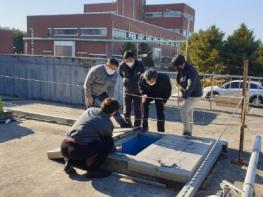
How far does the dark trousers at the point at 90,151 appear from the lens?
4.58 m

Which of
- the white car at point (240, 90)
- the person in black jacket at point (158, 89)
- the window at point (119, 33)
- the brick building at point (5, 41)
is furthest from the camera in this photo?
the window at point (119, 33)

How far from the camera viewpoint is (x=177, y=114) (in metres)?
10.6

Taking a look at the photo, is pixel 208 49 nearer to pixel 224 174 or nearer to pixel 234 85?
pixel 234 85

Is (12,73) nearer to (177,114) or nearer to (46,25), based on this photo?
(177,114)

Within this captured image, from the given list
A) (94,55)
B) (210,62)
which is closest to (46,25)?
(94,55)

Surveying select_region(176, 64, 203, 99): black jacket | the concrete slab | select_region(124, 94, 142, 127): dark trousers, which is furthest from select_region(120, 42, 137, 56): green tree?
the concrete slab

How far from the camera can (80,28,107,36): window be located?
42.3m

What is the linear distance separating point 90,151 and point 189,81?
8.33ft

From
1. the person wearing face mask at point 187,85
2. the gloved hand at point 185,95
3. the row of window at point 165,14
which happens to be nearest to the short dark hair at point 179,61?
the person wearing face mask at point 187,85

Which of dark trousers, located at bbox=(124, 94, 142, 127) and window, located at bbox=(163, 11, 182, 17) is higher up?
window, located at bbox=(163, 11, 182, 17)

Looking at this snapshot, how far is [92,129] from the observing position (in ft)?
15.0

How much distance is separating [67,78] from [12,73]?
3173 millimetres

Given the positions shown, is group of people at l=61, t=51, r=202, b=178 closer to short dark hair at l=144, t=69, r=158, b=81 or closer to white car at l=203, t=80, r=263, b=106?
short dark hair at l=144, t=69, r=158, b=81

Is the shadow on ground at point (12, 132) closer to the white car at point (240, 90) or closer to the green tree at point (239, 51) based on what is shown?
the white car at point (240, 90)
